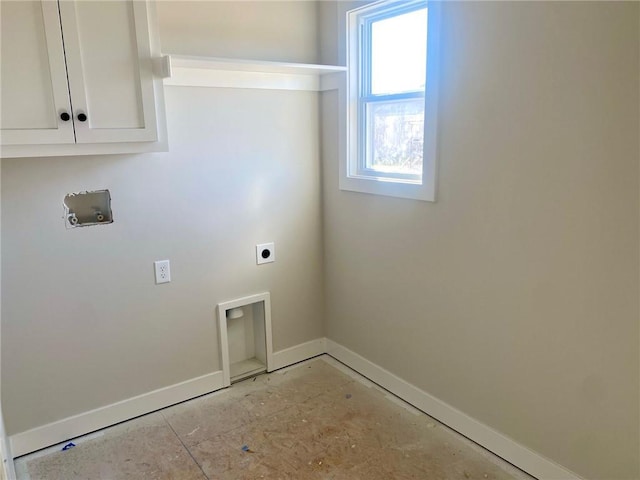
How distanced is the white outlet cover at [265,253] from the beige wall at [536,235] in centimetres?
77

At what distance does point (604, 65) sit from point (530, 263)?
78 centimetres

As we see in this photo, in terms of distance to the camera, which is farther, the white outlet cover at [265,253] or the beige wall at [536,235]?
the white outlet cover at [265,253]

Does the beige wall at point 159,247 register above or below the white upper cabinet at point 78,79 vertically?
below

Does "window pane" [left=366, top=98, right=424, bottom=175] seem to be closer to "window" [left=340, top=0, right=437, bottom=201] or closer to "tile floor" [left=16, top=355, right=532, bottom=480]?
"window" [left=340, top=0, right=437, bottom=201]

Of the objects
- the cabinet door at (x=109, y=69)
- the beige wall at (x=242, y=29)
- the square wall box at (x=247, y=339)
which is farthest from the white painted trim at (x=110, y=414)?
the beige wall at (x=242, y=29)

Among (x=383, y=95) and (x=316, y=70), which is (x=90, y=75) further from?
(x=383, y=95)

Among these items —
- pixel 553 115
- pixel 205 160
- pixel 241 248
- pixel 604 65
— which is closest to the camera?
pixel 604 65

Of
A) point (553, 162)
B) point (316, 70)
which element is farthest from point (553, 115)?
point (316, 70)

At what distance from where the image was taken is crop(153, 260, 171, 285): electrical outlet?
2529mm

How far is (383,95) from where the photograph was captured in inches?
104

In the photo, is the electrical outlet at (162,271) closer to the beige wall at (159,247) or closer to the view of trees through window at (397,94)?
the beige wall at (159,247)

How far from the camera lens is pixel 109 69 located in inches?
77.7

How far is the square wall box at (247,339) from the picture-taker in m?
2.87

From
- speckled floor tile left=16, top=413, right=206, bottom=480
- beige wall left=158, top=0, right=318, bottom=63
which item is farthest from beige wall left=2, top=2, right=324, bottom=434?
speckled floor tile left=16, top=413, right=206, bottom=480
